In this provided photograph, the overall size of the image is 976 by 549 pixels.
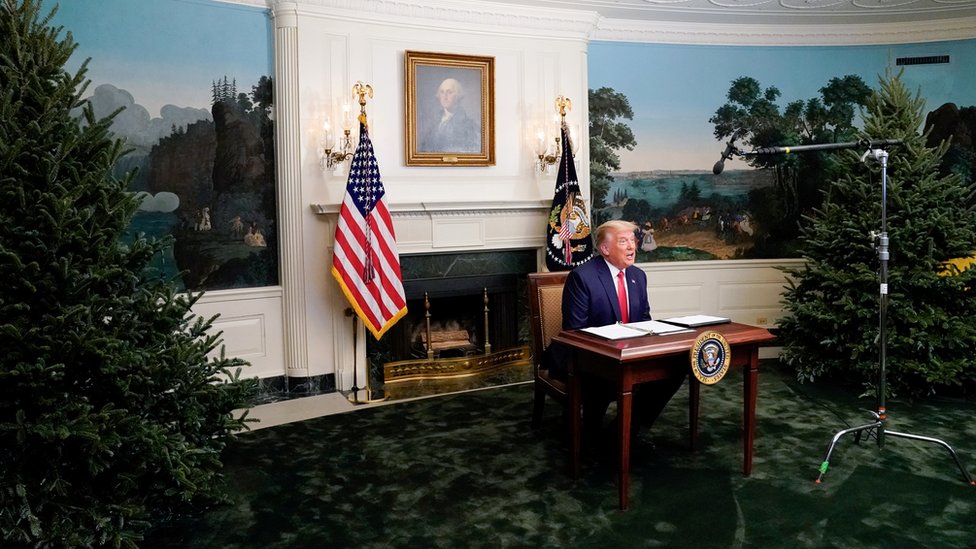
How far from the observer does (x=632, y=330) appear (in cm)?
395

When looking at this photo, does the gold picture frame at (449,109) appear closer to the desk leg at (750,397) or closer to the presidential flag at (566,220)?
the presidential flag at (566,220)

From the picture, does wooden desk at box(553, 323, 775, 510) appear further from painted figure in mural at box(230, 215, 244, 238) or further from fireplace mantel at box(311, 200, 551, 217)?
painted figure in mural at box(230, 215, 244, 238)

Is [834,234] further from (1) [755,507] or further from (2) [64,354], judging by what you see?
(2) [64,354]

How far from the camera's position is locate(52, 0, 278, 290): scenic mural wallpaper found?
225 inches

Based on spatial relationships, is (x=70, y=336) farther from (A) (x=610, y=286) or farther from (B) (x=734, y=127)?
(B) (x=734, y=127)

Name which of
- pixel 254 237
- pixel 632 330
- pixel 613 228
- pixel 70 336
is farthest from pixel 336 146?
pixel 632 330

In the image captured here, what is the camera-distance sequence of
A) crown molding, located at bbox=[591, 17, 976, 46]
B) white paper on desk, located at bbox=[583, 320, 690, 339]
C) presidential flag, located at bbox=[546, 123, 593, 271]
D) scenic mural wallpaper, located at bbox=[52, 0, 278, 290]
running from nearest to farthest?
white paper on desk, located at bbox=[583, 320, 690, 339] < scenic mural wallpaper, located at bbox=[52, 0, 278, 290] < presidential flag, located at bbox=[546, 123, 593, 271] < crown molding, located at bbox=[591, 17, 976, 46]

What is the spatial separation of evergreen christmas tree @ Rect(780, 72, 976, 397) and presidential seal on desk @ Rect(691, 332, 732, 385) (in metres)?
3.14

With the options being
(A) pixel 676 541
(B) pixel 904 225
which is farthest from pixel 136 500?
(B) pixel 904 225

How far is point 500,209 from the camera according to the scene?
23.1 ft

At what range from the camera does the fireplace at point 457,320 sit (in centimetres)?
689

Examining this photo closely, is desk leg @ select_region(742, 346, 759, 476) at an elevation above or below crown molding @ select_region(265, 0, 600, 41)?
below

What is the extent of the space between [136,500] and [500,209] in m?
4.41

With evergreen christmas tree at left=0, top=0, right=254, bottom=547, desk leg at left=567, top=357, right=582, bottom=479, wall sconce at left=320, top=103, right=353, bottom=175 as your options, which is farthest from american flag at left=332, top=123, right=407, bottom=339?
desk leg at left=567, top=357, right=582, bottom=479
